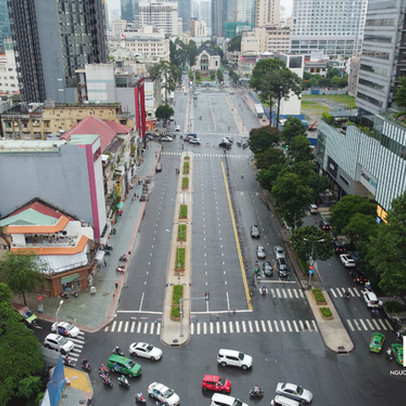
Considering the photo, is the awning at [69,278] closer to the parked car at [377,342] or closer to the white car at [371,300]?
the parked car at [377,342]

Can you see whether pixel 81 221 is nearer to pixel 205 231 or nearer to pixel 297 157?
pixel 205 231

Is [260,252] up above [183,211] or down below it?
below

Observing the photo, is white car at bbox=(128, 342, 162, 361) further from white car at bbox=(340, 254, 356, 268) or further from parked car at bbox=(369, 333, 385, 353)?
white car at bbox=(340, 254, 356, 268)

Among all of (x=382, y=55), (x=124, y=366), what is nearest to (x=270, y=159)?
(x=382, y=55)

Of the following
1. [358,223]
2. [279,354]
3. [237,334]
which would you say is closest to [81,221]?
[237,334]

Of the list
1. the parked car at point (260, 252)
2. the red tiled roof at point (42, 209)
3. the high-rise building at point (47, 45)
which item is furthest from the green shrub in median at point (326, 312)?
the high-rise building at point (47, 45)

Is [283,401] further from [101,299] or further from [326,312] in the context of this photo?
[101,299]
